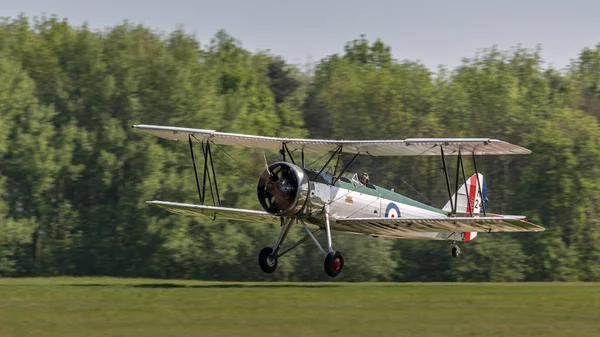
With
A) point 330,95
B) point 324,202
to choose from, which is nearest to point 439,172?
point 330,95

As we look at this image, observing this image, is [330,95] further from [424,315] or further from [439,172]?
[424,315]

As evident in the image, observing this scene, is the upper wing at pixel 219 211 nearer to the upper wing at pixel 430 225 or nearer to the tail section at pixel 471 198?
the upper wing at pixel 430 225

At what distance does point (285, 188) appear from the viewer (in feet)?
62.9

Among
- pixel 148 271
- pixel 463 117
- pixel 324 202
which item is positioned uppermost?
pixel 463 117

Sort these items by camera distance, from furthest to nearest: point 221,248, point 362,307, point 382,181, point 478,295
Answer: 1. point 382,181
2. point 221,248
3. point 478,295
4. point 362,307

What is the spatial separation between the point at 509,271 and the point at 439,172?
5240 mm

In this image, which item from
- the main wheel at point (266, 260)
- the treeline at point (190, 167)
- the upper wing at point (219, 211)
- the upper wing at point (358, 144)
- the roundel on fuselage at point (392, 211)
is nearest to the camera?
the upper wing at point (358, 144)

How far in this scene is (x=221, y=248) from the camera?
35469mm

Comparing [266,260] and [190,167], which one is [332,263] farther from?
[190,167]

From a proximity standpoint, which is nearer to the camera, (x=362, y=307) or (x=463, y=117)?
(x=362, y=307)

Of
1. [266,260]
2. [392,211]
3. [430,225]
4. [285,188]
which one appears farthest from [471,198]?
[285,188]

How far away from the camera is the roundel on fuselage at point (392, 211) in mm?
21141

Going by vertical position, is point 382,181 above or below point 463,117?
below

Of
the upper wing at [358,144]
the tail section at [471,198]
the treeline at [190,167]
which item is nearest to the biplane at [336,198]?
the upper wing at [358,144]
